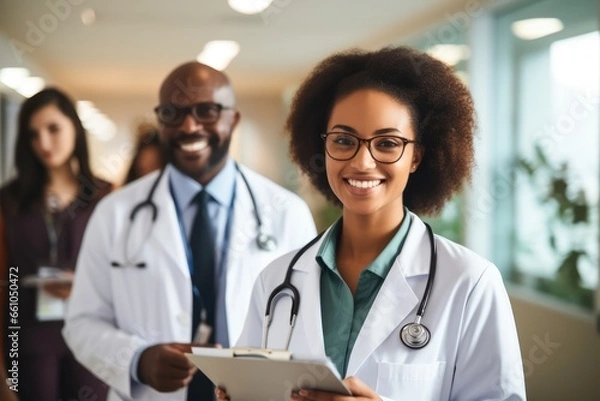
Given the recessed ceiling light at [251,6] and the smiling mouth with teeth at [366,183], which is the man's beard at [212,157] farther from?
the smiling mouth with teeth at [366,183]

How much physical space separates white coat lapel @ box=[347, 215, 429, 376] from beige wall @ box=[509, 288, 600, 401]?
115 centimetres

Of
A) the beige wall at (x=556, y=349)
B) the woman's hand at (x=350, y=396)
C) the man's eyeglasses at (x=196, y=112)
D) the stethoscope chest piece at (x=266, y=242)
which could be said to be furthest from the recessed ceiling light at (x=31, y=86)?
the beige wall at (x=556, y=349)

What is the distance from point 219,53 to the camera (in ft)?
7.78

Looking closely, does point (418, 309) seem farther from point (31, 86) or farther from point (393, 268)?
point (31, 86)

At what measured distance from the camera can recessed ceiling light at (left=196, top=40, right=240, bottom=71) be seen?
232cm

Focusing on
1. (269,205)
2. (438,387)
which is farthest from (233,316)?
(438,387)

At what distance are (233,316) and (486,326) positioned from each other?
3.16 feet

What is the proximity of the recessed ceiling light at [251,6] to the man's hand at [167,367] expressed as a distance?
3.78 ft

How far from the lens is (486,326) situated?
1.35 metres

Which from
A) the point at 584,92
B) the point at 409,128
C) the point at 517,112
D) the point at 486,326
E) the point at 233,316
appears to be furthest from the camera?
the point at 517,112

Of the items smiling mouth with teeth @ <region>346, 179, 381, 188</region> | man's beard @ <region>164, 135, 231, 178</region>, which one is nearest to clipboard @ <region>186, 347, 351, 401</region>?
smiling mouth with teeth @ <region>346, 179, 381, 188</region>

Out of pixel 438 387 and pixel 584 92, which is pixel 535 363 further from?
pixel 438 387
